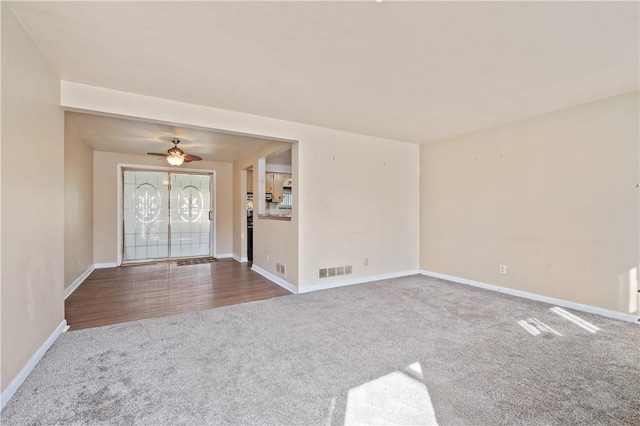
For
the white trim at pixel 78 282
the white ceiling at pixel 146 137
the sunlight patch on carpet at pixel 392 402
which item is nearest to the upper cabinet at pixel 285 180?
the white ceiling at pixel 146 137

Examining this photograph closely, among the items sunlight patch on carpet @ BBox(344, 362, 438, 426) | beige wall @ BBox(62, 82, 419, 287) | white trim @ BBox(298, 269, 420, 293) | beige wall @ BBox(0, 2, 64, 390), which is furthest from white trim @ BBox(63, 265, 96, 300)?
sunlight patch on carpet @ BBox(344, 362, 438, 426)

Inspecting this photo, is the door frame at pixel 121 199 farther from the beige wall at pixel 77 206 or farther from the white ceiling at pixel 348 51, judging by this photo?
the white ceiling at pixel 348 51

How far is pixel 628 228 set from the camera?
9.89 feet

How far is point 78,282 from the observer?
4582 mm

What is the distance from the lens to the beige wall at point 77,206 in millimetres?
4168

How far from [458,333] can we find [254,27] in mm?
3107

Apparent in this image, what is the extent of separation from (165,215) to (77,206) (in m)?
2.24

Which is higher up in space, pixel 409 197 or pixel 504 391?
pixel 409 197

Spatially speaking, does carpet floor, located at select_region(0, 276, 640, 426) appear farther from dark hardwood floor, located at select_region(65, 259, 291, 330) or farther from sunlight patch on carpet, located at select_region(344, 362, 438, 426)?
dark hardwood floor, located at select_region(65, 259, 291, 330)

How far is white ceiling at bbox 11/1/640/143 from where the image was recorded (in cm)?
179

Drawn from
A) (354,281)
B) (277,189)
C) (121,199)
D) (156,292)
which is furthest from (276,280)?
(121,199)

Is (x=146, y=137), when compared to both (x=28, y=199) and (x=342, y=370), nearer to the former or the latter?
(x=28, y=199)

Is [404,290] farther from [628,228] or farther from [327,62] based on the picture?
[327,62]

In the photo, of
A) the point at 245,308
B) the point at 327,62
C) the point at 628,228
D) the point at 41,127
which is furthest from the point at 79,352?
the point at 628,228
